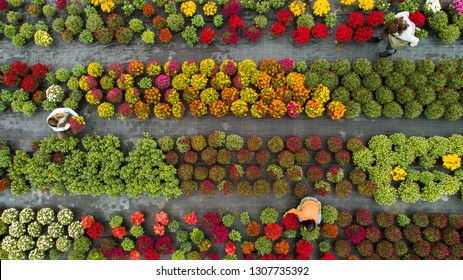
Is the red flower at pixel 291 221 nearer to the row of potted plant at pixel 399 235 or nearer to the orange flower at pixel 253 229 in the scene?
the orange flower at pixel 253 229

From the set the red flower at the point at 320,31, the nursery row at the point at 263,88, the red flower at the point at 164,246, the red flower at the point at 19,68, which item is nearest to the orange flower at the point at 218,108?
the nursery row at the point at 263,88

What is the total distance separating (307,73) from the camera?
47.6ft

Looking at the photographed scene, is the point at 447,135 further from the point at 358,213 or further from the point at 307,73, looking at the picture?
the point at 307,73

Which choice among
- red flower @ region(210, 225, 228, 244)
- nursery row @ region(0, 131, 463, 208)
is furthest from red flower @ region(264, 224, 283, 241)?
red flower @ region(210, 225, 228, 244)

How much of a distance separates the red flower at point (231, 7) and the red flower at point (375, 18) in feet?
19.9

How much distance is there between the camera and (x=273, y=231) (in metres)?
14.4

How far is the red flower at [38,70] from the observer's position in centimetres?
1491

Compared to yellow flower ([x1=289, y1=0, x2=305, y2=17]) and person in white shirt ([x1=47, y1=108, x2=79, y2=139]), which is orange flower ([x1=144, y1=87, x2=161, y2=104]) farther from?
yellow flower ([x1=289, y1=0, x2=305, y2=17])

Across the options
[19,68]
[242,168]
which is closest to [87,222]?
[242,168]

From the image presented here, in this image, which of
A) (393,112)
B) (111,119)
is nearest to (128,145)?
(111,119)

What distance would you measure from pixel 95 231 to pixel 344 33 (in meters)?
14.8

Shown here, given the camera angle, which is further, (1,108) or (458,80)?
(1,108)

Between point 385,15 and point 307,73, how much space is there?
4.64 m

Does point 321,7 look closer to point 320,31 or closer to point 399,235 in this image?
point 320,31
